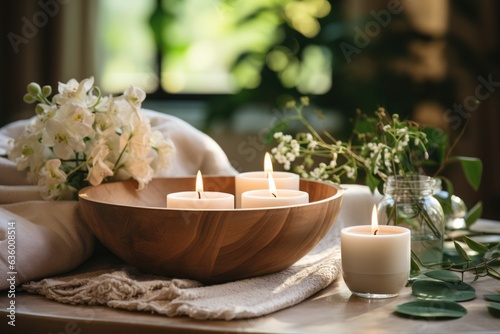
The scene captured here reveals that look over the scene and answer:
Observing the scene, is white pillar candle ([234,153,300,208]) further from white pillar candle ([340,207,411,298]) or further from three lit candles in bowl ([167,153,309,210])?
white pillar candle ([340,207,411,298])

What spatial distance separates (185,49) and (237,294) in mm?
2661

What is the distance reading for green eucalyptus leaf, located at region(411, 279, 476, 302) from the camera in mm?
969

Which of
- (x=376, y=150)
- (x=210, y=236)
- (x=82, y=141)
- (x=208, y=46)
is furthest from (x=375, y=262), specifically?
(x=208, y=46)

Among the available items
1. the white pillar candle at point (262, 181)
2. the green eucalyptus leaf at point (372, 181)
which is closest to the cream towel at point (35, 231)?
the white pillar candle at point (262, 181)

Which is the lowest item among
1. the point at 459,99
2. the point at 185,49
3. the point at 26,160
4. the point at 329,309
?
the point at 329,309

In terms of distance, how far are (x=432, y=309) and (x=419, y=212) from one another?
0.92 ft

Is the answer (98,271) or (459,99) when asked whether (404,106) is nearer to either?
(459,99)

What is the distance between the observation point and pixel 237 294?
935 mm

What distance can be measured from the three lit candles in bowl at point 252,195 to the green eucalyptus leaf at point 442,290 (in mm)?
198

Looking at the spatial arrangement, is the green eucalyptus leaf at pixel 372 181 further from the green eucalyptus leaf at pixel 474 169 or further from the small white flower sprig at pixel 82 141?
the small white flower sprig at pixel 82 141

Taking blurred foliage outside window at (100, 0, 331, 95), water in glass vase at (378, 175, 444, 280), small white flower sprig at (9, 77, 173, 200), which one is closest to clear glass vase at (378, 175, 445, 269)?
water in glass vase at (378, 175, 444, 280)

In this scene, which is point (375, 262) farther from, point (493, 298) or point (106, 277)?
point (106, 277)

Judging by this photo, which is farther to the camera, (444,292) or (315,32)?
(315,32)

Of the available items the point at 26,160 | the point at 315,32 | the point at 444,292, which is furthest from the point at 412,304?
the point at 315,32
